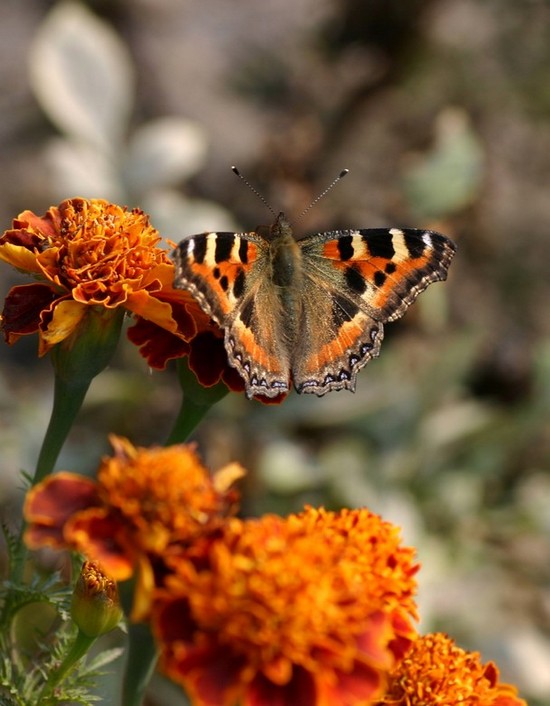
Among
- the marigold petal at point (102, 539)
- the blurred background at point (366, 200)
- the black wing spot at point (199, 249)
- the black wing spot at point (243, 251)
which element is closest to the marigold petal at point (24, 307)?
the black wing spot at point (199, 249)

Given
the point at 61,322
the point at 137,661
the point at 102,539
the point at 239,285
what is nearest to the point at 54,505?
the point at 102,539

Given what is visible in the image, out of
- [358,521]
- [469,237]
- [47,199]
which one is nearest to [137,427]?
[47,199]

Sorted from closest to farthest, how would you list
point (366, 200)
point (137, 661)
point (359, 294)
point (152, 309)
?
point (137, 661), point (152, 309), point (359, 294), point (366, 200)

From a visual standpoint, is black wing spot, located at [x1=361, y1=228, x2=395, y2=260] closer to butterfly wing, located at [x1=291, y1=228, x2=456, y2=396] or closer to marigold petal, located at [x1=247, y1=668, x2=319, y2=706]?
butterfly wing, located at [x1=291, y1=228, x2=456, y2=396]

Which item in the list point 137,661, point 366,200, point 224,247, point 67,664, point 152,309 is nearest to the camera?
point 137,661

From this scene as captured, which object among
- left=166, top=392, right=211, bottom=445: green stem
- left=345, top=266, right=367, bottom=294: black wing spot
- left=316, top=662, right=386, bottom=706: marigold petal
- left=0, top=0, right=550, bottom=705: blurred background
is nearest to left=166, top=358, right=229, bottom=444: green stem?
left=166, top=392, right=211, bottom=445: green stem

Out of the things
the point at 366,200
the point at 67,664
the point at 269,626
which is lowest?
the point at 366,200

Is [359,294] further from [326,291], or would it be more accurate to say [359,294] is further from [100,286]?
[100,286]
